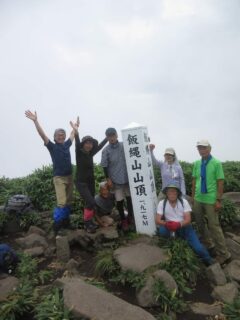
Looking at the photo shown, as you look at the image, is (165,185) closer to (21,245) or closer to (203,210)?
(203,210)

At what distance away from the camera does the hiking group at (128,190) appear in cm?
715

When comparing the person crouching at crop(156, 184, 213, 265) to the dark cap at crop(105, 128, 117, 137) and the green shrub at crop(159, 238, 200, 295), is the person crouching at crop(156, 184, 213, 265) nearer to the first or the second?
the green shrub at crop(159, 238, 200, 295)

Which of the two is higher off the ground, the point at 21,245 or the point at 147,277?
the point at 21,245

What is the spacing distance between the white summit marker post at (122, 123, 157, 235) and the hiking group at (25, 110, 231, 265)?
0.90 ft

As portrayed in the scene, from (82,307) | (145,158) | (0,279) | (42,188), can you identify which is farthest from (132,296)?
(42,188)

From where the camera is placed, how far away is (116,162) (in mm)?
7992

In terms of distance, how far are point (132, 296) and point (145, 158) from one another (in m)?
2.89

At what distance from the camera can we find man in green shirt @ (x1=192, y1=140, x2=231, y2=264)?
23.4ft

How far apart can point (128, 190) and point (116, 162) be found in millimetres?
731

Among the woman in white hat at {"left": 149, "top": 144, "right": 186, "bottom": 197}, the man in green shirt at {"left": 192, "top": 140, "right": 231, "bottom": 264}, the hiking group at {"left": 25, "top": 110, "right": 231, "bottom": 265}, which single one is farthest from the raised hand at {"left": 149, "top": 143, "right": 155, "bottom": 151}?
the man in green shirt at {"left": 192, "top": 140, "right": 231, "bottom": 264}

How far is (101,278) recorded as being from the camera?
6715 mm

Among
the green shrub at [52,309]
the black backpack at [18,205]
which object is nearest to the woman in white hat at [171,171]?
the green shrub at [52,309]

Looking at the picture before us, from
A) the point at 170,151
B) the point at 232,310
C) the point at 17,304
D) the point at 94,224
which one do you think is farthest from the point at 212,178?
the point at 17,304

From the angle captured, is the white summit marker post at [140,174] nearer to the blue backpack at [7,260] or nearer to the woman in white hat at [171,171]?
the woman in white hat at [171,171]
